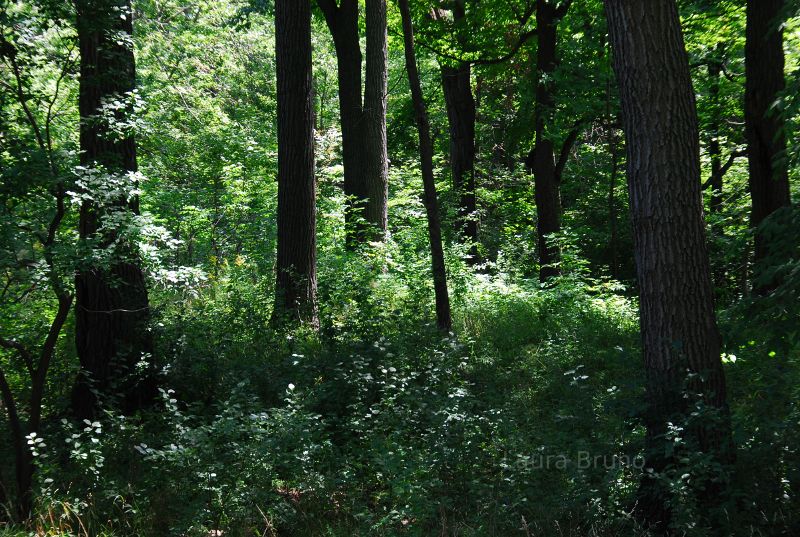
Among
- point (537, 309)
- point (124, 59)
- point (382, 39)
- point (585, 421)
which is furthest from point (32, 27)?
point (382, 39)

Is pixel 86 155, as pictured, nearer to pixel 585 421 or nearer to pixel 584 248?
pixel 585 421

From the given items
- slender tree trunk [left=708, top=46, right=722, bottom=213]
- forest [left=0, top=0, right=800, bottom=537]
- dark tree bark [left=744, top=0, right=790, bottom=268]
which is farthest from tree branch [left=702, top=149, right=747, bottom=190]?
dark tree bark [left=744, top=0, right=790, bottom=268]

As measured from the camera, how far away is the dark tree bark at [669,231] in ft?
15.9

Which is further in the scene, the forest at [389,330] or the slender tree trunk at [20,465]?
the slender tree trunk at [20,465]

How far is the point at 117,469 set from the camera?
20.3ft

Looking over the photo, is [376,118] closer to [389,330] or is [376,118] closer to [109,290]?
[389,330]

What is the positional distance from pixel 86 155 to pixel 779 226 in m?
7.03

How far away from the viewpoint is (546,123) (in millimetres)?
13211

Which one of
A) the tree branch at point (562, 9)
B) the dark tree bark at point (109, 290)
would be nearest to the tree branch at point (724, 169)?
the tree branch at point (562, 9)

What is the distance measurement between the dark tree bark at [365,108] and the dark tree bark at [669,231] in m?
8.80

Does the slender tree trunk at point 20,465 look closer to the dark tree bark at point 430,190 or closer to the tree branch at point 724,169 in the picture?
the dark tree bark at point 430,190

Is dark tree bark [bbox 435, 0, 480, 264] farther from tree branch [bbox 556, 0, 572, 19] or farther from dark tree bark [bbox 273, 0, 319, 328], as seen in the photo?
dark tree bark [bbox 273, 0, 319, 328]

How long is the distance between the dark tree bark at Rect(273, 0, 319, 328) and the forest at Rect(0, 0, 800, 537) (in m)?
0.04

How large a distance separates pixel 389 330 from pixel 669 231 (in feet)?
15.0
